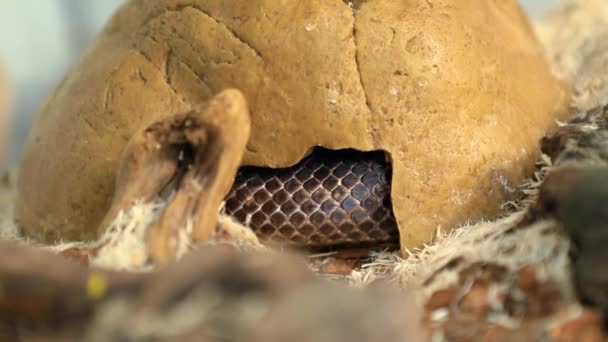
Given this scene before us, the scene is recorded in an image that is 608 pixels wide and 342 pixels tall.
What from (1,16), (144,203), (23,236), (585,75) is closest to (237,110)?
(144,203)

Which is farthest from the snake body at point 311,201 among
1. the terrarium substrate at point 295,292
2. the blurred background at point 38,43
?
the blurred background at point 38,43

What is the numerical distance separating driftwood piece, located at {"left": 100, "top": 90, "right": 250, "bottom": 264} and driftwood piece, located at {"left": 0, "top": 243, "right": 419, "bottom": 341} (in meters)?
0.30

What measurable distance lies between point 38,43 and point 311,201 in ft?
9.21

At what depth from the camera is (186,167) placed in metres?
1.74

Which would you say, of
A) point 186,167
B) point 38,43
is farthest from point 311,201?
point 38,43

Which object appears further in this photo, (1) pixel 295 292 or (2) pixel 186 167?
(2) pixel 186 167

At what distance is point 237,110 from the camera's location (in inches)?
64.7

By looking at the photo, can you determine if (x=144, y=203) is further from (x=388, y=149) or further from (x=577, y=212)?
(x=577, y=212)

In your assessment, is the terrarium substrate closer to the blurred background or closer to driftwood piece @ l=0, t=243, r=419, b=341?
driftwood piece @ l=0, t=243, r=419, b=341

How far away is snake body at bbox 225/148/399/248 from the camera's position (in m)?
2.21

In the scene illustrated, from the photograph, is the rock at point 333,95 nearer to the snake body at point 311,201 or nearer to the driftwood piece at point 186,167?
the snake body at point 311,201

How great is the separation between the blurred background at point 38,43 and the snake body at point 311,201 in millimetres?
2506

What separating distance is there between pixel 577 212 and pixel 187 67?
1392 millimetres

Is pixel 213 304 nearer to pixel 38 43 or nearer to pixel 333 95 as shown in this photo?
pixel 333 95
